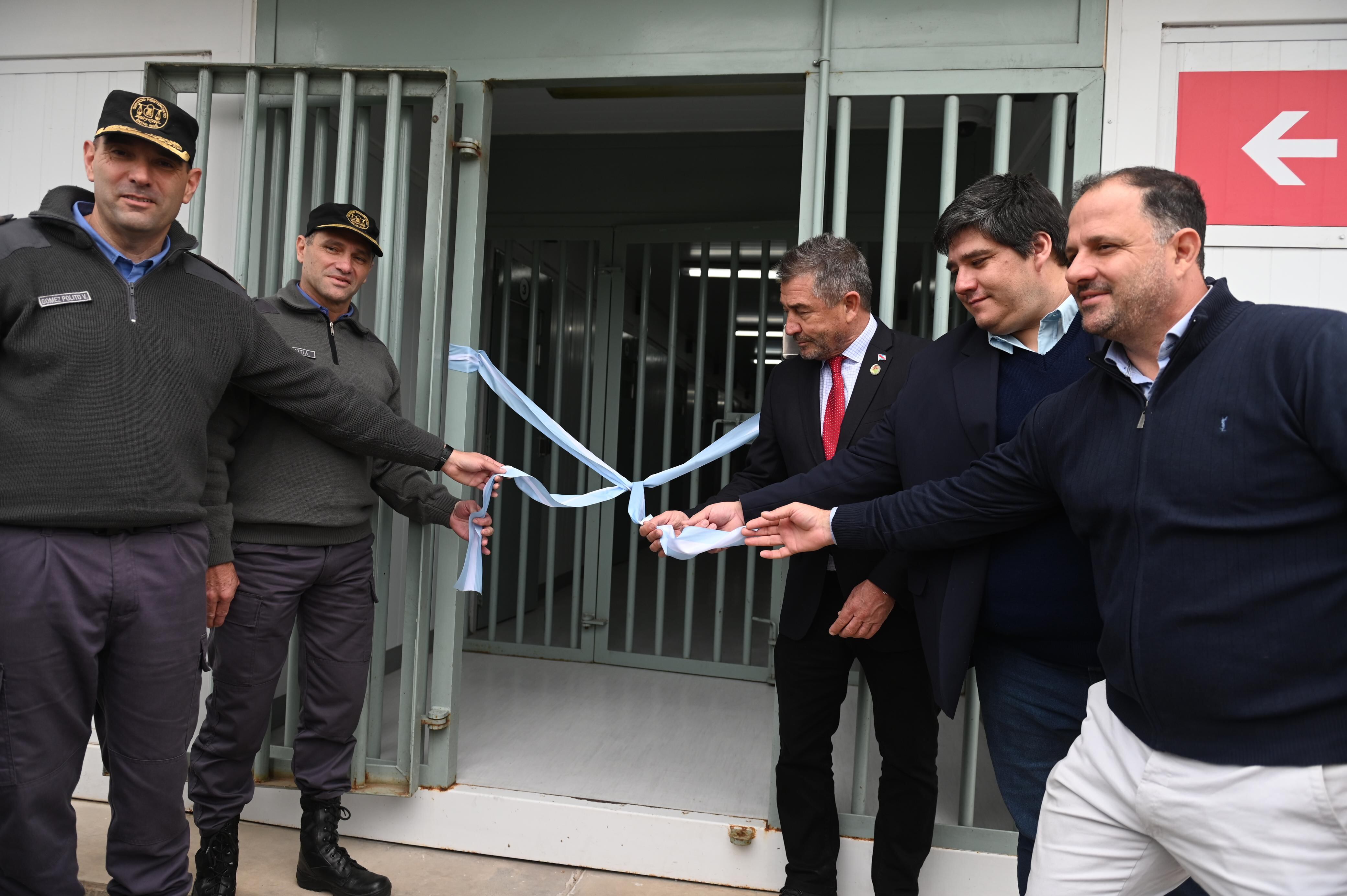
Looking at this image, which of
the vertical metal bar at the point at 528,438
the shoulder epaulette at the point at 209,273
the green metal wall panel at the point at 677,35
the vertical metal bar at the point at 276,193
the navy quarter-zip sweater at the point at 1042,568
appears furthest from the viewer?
the vertical metal bar at the point at 528,438

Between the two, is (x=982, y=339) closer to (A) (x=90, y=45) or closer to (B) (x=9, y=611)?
(B) (x=9, y=611)

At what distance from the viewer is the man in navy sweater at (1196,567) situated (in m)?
1.32

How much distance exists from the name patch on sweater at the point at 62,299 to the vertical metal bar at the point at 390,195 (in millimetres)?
998

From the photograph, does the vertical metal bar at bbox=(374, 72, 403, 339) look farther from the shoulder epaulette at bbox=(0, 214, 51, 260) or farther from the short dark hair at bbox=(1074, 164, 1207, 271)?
the short dark hair at bbox=(1074, 164, 1207, 271)

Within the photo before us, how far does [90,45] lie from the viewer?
3.20 meters

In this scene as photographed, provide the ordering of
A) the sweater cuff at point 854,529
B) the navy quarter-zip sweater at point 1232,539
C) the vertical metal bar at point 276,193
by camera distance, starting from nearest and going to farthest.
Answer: the navy quarter-zip sweater at point 1232,539
the sweater cuff at point 854,529
the vertical metal bar at point 276,193

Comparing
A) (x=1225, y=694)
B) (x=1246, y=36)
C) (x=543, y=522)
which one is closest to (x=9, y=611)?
(x=1225, y=694)

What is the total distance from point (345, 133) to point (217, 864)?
232cm

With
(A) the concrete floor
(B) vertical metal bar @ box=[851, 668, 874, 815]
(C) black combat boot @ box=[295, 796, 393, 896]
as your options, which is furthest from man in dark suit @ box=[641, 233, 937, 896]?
(C) black combat boot @ box=[295, 796, 393, 896]

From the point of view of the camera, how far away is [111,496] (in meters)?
1.99

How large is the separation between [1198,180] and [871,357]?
1168mm

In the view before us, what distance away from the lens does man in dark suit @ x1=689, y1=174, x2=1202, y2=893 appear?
73.2 inches

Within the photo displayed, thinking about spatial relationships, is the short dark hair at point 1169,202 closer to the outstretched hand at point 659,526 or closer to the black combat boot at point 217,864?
the outstretched hand at point 659,526

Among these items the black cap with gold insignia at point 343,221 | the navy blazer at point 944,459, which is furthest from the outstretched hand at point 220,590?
the navy blazer at point 944,459
